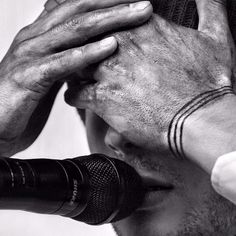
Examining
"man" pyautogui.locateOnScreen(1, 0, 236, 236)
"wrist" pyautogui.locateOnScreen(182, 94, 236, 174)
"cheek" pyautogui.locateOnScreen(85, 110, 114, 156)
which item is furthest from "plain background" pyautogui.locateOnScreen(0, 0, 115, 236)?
"wrist" pyautogui.locateOnScreen(182, 94, 236, 174)

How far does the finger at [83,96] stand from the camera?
4.11 ft

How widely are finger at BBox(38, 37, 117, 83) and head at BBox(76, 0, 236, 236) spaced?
0.16 m

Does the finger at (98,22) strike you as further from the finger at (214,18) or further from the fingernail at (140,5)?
the finger at (214,18)

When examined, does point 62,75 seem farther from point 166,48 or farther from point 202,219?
point 202,219

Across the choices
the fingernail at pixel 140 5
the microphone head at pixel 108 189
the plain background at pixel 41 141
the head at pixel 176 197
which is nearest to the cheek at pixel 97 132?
the head at pixel 176 197

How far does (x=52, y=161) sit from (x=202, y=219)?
353 mm

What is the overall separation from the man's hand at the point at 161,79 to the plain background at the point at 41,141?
94 cm

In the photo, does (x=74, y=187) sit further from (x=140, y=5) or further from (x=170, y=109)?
(x=140, y=5)

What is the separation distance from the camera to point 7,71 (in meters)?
1.37

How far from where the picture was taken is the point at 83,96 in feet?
4.17

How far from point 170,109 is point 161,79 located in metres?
0.06

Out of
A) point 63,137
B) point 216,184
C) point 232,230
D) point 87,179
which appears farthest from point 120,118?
point 63,137

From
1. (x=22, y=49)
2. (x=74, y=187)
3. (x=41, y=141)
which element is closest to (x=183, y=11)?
(x=22, y=49)

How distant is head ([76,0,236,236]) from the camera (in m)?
1.33
